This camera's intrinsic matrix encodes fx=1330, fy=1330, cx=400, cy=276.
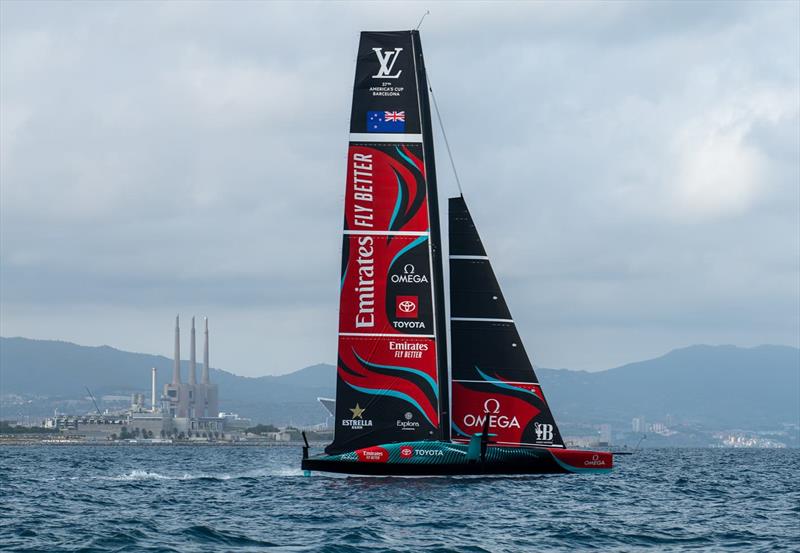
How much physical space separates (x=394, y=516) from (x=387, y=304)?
12469 mm

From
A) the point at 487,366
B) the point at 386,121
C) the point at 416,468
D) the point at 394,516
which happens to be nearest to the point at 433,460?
the point at 416,468

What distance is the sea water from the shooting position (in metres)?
32.2

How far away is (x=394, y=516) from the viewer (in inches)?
1462

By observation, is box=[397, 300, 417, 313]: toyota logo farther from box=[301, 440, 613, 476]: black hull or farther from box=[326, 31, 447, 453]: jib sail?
box=[301, 440, 613, 476]: black hull

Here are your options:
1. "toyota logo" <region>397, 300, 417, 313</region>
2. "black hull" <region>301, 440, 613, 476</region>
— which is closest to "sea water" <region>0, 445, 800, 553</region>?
"black hull" <region>301, 440, 613, 476</region>

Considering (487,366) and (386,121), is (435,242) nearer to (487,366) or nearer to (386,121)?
(386,121)

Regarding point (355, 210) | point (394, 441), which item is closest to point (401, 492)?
point (394, 441)

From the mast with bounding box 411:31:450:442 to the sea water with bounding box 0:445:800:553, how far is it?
3.21m

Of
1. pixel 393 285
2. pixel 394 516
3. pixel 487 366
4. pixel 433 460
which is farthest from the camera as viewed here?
pixel 487 366

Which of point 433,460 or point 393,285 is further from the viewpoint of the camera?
point 393,285

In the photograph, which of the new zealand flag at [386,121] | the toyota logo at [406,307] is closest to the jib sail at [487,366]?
the toyota logo at [406,307]

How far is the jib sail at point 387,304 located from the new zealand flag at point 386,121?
0.24m

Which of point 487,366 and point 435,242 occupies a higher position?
point 435,242

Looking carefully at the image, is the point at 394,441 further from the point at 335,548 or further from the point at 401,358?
the point at 335,548
